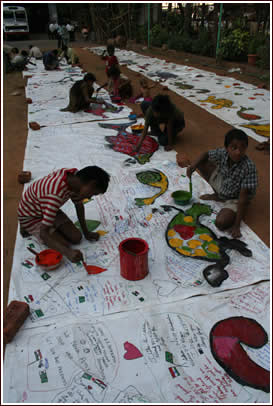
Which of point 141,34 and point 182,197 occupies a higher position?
point 141,34

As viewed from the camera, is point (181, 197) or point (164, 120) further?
point (164, 120)

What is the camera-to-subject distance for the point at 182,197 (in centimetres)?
255

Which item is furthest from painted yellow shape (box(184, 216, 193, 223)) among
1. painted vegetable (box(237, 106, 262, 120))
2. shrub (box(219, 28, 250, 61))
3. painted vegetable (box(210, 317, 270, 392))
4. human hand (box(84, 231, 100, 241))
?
shrub (box(219, 28, 250, 61))

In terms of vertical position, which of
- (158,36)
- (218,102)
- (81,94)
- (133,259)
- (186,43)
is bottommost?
(133,259)

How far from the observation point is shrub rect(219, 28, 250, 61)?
26.0ft

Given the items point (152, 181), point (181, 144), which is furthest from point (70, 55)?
point (152, 181)

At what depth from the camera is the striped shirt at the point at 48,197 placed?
1.76 metres

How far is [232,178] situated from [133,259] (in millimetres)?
1082

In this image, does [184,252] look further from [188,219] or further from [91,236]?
[91,236]

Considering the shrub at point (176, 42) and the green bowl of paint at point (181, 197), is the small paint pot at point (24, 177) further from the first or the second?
the shrub at point (176, 42)

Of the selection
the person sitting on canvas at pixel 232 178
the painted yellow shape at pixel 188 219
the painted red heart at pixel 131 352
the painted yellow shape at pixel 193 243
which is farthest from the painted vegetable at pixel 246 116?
the painted red heart at pixel 131 352

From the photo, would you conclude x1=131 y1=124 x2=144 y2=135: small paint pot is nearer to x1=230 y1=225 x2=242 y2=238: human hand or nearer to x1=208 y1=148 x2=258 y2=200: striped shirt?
x1=208 y1=148 x2=258 y2=200: striped shirt

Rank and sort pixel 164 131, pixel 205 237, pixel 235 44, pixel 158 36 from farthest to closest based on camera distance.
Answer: pixel 158 36 < pixel 235 44 < pixel 164 131 < pixel 205 237

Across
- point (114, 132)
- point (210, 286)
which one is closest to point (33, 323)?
point (210, 286)
